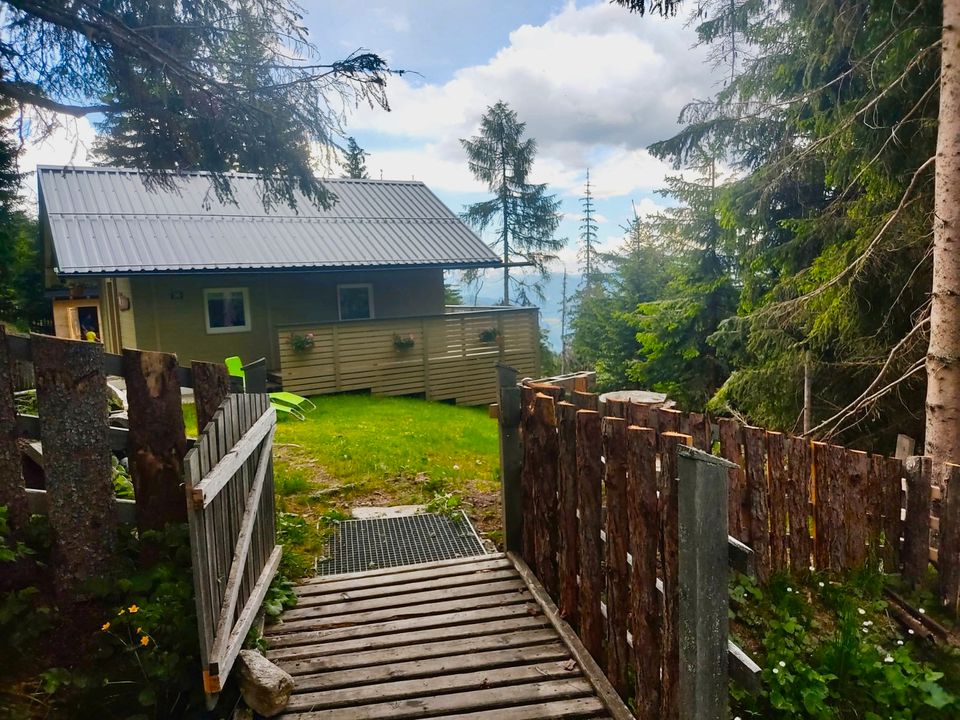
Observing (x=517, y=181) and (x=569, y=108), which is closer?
(x=517, y=181)

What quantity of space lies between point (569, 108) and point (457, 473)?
28.5 m

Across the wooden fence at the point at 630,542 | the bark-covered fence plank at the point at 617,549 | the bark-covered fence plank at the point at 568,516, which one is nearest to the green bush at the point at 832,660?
the bark-covered fence plank at the point at 617,549

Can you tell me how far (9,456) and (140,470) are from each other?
632mm

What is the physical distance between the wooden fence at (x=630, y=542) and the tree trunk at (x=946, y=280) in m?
3.99

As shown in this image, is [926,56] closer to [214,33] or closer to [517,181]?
[214,33]

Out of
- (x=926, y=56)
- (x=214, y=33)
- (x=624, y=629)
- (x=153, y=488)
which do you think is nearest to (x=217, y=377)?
(x=153, y=488)

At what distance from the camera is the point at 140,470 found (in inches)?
143

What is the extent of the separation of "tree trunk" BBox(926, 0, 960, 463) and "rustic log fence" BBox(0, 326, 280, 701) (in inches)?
237

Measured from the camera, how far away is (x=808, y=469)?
4.22 meters

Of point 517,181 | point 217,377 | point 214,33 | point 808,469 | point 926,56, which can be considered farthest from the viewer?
point 517,181

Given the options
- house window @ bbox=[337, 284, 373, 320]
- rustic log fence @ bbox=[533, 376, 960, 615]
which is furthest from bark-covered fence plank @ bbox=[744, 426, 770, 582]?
house window @ bbox=[337, 284, 373, 320]

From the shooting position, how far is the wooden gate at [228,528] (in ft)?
8.89

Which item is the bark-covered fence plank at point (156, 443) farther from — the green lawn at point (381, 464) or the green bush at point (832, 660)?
the green bush at point (832, 660)

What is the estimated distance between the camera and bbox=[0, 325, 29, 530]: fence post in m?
3.31
